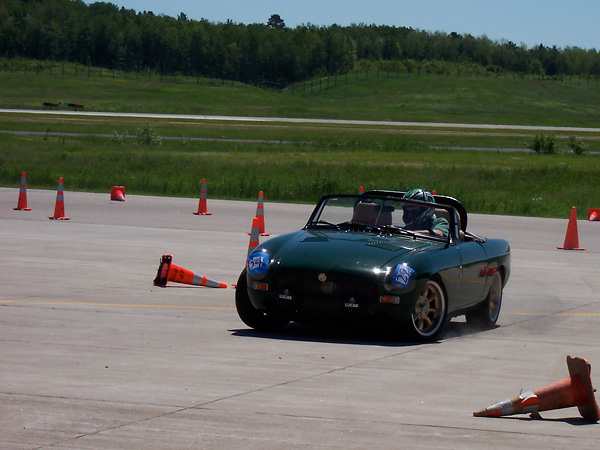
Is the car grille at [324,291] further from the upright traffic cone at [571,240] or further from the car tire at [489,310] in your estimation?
the upright traffic cone at [571,240]

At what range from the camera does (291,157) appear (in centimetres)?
4553

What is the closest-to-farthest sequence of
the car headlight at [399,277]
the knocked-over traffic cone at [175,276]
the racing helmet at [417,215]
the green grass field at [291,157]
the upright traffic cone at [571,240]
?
the car headlight at [399,277] < the racing helmet at [417,215] < the knocked-over traffic cone at [175,276] < the upright traffic cone at [571,240] < the green grass field at [291,157]

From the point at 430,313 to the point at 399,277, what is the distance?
2.42 feet

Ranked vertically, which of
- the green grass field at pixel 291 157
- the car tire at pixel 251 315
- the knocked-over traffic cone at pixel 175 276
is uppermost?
the car tire at pixel 251 315

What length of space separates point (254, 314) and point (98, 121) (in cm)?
7050

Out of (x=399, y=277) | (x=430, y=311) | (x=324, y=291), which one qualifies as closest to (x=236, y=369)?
(x=324, y=291)

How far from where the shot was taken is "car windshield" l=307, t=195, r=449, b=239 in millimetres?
9922

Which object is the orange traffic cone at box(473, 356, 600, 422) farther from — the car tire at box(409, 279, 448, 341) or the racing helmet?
the racing helmet

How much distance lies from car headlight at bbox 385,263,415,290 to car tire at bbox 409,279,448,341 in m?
0.26

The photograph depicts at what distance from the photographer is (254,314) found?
30.7 feet

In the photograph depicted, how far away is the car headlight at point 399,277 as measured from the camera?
8.61m

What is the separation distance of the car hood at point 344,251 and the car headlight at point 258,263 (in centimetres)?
7

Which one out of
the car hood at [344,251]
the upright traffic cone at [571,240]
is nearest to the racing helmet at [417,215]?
the car hood at [344,251]

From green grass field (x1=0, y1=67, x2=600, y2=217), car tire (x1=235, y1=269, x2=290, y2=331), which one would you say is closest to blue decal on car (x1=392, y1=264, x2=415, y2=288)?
car tire (x1=235, y1=269, x2=290, y2=331)
